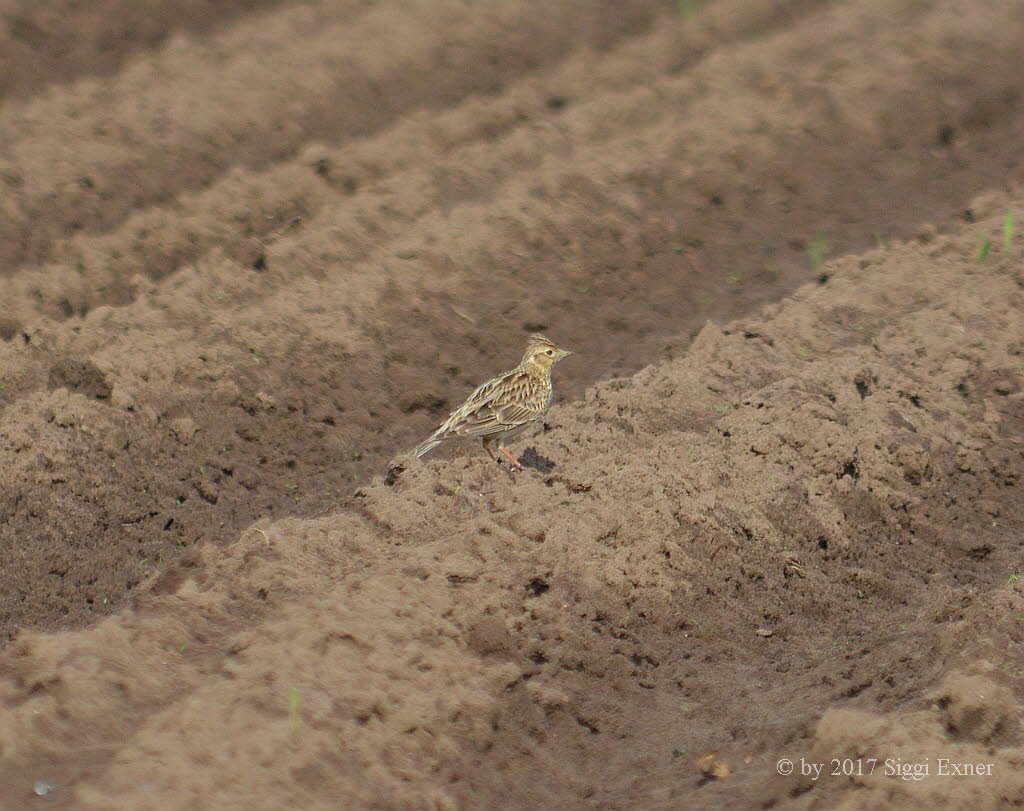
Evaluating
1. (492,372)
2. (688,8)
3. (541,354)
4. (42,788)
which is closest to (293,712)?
(42,788)

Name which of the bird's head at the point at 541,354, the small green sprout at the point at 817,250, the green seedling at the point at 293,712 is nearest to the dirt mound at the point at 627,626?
the green seedling at the point at 293,712

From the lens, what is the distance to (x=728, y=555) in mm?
7613

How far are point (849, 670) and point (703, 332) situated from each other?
4365 millimetres

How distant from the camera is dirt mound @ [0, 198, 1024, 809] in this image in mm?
5387

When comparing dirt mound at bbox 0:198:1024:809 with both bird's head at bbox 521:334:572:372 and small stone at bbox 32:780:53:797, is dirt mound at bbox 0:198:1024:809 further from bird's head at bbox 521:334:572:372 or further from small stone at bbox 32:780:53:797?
bird's head at bbox 521:334:572:372

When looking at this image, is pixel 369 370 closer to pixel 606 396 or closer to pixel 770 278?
pixel 606 396

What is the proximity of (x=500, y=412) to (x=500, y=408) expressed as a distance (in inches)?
1.4

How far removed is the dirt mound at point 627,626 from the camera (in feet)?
17.7

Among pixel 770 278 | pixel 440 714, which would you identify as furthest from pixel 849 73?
pixel 440 714

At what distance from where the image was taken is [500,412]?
851cm

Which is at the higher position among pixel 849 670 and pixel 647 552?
pixel 647 552

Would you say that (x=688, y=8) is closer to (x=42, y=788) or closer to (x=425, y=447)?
(x=425, y=447)

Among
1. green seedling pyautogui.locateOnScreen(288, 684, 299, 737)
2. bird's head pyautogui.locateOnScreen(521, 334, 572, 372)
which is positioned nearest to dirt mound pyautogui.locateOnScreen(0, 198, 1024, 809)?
green seedling pyautogui.locateOnScreen(288, 684, 299, 737)

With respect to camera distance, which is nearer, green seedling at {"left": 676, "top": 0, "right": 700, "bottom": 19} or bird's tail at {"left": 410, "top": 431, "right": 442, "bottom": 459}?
bird's tail at {"left": 410, "top": 431, "right": 442, "bottom": 459}
